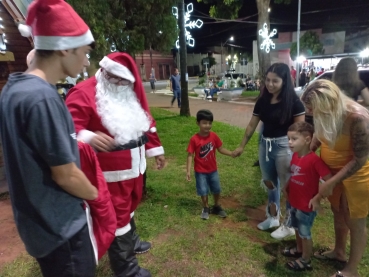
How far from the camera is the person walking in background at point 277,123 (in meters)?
2.67

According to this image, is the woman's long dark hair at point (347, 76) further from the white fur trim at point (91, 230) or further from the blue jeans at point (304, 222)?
the white fur trim at point (91, 230)

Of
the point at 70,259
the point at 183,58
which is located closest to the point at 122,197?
the point at 70,259

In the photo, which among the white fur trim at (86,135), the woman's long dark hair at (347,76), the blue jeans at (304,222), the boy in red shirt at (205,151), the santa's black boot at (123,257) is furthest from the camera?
the woman's long dark hair at (347,76)

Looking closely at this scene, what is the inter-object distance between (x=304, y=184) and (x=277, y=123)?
0.70 metres

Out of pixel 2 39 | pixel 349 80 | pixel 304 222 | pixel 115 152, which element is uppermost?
pixel 2 39

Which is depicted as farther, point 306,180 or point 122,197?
point 306,180

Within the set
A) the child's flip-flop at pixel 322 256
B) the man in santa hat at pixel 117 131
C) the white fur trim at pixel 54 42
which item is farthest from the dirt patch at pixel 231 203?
the white fur trim at pixel 54 42

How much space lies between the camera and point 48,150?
3.76 ft

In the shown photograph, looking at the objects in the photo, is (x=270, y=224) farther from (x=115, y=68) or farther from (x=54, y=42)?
(x=54, y=42)

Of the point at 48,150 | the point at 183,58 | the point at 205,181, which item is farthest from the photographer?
the point at 183,58

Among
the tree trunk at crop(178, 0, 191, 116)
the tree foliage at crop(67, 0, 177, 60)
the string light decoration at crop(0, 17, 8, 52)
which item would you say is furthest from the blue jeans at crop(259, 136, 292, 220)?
the tree trunk at crop(178, 0, 191, 116)

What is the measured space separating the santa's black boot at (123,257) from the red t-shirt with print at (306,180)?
1471 millimetres

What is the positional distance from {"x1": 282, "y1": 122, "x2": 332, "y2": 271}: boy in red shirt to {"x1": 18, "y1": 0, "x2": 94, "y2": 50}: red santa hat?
5.96 ft

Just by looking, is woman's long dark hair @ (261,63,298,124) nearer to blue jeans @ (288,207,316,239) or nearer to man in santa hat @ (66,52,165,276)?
blue jeans @ (288,207,316,239)
